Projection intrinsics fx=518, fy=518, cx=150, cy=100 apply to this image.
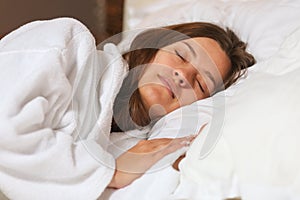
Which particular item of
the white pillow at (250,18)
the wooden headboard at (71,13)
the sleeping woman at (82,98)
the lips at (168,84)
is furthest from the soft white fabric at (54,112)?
the wooden headboard at (71,13)

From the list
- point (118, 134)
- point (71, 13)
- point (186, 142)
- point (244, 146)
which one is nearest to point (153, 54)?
point (118, 134)

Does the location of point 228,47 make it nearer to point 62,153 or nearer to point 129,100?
point 129,100

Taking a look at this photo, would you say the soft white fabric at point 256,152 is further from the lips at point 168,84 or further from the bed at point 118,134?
the lips at point 168,84

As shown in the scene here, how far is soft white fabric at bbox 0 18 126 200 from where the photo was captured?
87cm

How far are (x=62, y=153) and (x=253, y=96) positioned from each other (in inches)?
13.3

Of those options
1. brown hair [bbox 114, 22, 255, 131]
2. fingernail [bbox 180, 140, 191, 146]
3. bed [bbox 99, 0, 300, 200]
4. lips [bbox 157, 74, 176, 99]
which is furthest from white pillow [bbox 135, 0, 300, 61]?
fingernail [bbox 180, 140, 191, 146]

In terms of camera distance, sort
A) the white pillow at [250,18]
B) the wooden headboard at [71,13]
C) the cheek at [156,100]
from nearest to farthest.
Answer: the cheek at [156,100] < the white pillow at [250,18] < the wooden headboard at [71,13]

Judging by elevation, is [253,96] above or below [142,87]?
above

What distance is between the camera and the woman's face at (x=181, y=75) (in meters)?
1.16

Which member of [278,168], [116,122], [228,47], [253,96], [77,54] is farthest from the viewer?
[228,47]

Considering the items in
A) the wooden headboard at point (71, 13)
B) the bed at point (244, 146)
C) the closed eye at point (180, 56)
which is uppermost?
the bed at point (244, 146)

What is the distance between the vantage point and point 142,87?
1159 mm

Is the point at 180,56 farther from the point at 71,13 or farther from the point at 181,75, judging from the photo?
the point at 71,13

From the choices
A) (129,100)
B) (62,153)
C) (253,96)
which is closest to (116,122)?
(129,100)
